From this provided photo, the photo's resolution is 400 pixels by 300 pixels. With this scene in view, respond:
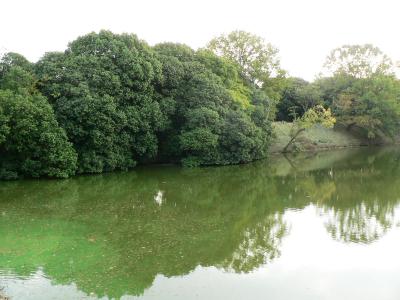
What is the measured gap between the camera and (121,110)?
29922 millimetres

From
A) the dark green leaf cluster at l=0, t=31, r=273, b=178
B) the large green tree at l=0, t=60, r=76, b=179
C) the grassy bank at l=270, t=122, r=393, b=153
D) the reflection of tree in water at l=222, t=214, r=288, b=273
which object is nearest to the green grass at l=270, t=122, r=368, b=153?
the grassy bank at l=270, t=122, r=393, b=153

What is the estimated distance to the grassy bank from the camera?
47094 millimetres

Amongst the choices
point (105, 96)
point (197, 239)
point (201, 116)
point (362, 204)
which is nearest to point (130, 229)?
point (197, 239)

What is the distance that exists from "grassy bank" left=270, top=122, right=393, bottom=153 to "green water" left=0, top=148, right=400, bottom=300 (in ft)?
61.1

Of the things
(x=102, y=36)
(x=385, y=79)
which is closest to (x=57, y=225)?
(x=102, y=36)

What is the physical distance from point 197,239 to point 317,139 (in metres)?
38.5

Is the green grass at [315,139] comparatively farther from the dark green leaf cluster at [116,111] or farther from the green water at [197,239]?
the green water at [197,239]

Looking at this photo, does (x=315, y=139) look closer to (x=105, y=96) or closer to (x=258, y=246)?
(x=105, y=96)

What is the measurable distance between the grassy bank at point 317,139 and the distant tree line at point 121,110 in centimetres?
622

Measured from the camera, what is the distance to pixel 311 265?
14.1 meters

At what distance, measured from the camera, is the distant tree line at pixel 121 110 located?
26.5 meters

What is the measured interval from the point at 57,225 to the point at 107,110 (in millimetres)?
Result: 12409

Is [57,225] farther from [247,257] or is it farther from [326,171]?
[326,171]

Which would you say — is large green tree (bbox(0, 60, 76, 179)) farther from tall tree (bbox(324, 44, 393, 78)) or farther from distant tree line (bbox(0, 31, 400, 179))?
tall tree (bbox(324, 44, 393, 78))
